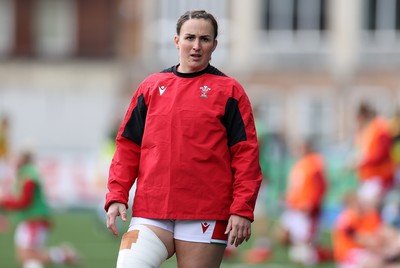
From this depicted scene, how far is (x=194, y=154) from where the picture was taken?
6.53 m

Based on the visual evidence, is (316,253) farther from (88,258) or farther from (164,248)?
(164,248)

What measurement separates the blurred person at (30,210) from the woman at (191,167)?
6.48m

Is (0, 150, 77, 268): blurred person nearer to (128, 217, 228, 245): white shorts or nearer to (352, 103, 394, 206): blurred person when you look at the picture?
(352, 103, 394, 206): blurred person

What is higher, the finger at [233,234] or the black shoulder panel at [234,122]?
the black shoulder panel at [234,122]

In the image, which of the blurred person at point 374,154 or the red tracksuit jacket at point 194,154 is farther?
the blurred person at point 374,154

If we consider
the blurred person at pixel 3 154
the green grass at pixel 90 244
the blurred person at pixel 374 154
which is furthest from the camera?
the blurred person at pixel 3 154

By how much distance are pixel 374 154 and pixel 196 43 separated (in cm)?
986

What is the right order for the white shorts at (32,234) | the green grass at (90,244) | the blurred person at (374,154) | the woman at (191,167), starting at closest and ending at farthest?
the woman at (191,167) < the white shorts at (32,234) < the green grass at (90,244) < the blurred person at (374,154)

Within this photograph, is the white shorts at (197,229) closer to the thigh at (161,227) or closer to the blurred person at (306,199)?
the thigh at (161,227)

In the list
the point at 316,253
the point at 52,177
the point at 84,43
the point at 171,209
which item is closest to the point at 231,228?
the point at 171,209

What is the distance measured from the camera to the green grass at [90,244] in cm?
1566

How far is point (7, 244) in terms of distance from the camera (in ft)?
60.3

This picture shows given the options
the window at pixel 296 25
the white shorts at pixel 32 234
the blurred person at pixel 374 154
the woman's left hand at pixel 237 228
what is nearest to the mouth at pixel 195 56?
the woman's left hand at pixel 237 228

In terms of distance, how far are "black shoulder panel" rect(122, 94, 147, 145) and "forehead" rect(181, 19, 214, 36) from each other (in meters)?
0.43
